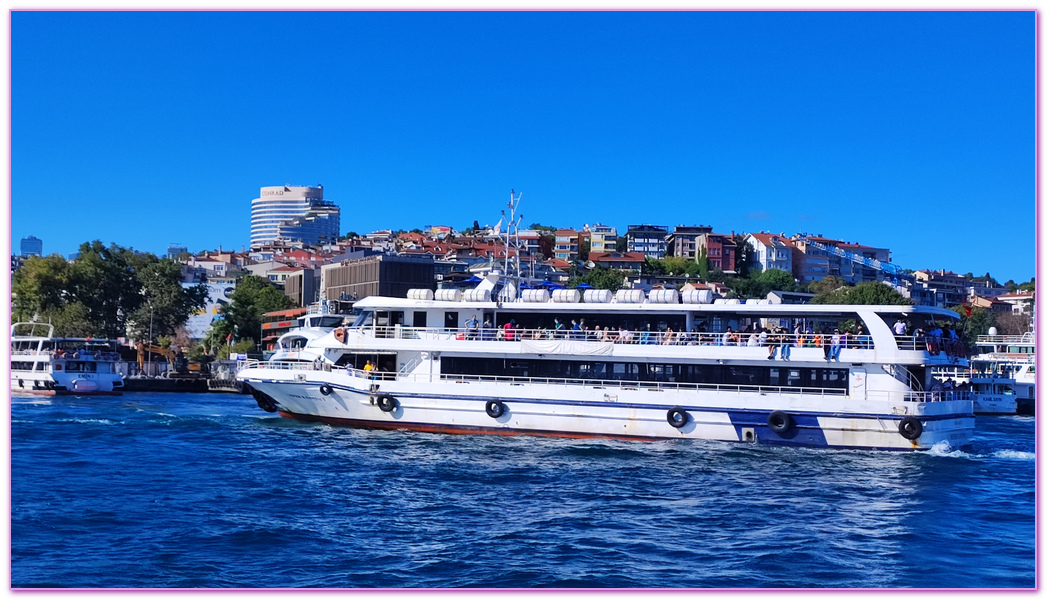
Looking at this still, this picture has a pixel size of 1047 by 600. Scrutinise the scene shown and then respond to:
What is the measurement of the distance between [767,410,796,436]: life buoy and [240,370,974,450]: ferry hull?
3 centimetres

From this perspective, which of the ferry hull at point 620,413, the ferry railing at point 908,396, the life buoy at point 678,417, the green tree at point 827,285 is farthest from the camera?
the green tree at point 827,285

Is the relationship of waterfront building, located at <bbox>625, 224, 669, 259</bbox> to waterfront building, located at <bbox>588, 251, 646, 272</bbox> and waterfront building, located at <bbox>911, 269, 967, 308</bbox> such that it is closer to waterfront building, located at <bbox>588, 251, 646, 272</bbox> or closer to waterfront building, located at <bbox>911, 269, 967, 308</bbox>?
waterfront building, located at <bbox>588, 251, 646, 272</bbox>

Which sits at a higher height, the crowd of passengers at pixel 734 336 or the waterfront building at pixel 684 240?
the waterfront building at pixel 684 240

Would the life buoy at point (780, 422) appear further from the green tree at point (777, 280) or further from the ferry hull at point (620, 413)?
the green tree at point (777, 280)

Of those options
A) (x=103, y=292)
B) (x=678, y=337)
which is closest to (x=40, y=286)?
(x=103, y=292)

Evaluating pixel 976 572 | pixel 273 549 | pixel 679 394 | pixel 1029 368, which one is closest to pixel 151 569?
pixel 273 549

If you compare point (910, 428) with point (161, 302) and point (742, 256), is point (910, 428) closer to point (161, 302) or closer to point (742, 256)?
point (161, 302)

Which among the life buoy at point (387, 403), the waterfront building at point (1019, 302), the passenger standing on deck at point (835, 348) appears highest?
the waterfront building at point (1019, 302)

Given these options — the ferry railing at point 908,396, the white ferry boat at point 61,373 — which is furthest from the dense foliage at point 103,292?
the ferry railing at point 908,396

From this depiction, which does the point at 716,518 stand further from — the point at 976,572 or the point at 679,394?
the point at 679,394

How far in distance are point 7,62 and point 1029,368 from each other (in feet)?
182

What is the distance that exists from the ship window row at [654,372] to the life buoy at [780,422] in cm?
98

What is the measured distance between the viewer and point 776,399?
25.6 m

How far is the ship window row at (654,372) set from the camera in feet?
85.4
